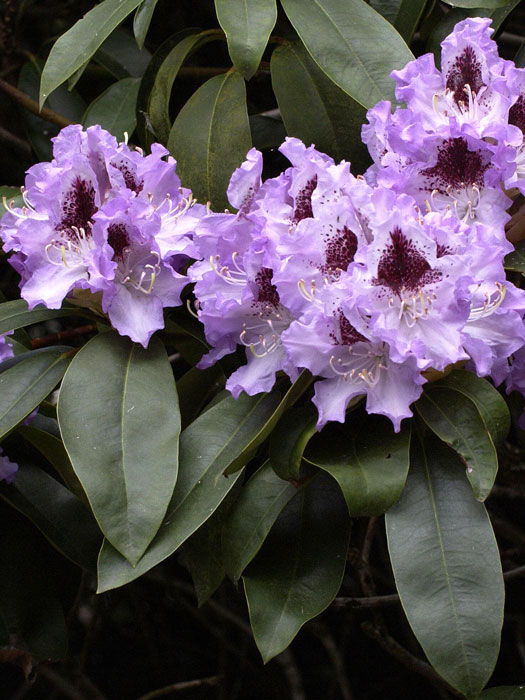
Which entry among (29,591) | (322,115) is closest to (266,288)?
(322,115)

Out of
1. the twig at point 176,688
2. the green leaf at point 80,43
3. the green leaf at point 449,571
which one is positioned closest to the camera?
the green leaf at point 449,571

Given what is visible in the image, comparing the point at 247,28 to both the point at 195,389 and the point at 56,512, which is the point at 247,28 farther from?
the point at 56,512

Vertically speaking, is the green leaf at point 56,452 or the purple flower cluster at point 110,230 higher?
the purple flower cluster at point 110,230

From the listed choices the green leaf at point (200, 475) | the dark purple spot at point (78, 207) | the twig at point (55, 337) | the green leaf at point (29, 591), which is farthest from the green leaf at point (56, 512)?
the dark purple spot at point (78, 207)

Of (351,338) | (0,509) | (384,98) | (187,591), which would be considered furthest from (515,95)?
(187,591)

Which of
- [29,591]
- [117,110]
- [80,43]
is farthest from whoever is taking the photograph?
[117,110]

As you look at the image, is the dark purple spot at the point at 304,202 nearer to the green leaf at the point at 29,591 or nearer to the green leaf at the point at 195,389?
the green leaf at the point at 195,389
